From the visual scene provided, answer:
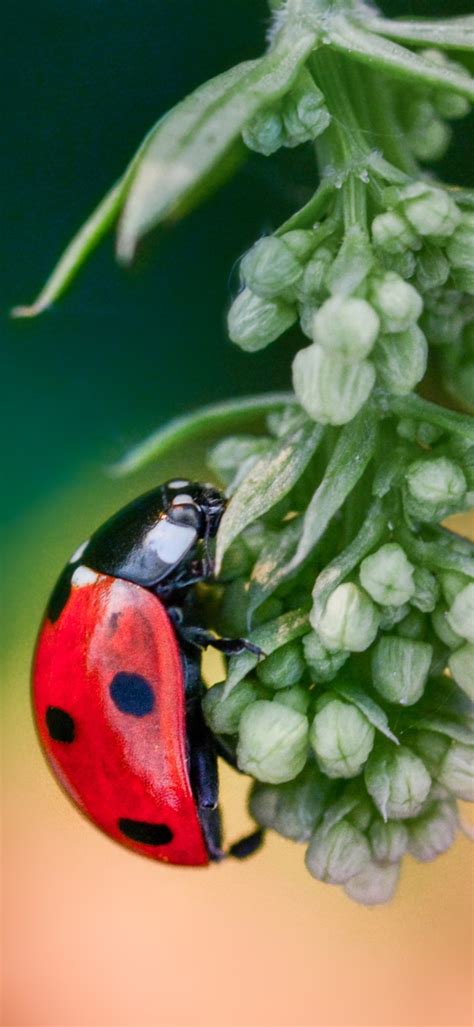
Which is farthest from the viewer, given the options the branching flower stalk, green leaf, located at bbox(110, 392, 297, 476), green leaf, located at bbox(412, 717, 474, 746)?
green leaf, located at bbox(110, 392, 297, 476)

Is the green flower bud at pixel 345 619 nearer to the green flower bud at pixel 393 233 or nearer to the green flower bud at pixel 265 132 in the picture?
the green flower bud at pixel 393 233

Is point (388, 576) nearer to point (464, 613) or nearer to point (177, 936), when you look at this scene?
point (464, 613)

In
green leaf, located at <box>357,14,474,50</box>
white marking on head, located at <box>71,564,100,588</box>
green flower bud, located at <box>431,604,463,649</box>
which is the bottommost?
white marking on head, located at <box>71,564,100,588</box>

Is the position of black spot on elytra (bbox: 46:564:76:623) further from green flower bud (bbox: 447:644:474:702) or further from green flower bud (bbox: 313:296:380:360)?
green flower bud (bbox: 313:296:380:360)

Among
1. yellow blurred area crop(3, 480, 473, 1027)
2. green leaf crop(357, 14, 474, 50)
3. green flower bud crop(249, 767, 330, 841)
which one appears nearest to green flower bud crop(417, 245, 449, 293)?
green leaf crop(357, 14, 474, 50)

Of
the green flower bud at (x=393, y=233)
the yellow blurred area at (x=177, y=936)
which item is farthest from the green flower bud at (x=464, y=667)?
the yellow blurred area at (x=177, y=936)

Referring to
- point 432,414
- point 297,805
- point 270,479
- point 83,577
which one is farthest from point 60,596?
point 432,414
